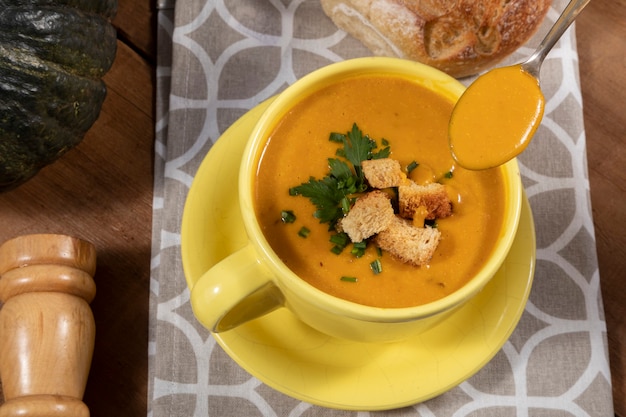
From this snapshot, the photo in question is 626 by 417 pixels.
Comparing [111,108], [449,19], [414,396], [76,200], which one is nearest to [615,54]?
[449,19]

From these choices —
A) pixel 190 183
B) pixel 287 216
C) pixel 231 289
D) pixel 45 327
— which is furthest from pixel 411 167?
pixel 45 327

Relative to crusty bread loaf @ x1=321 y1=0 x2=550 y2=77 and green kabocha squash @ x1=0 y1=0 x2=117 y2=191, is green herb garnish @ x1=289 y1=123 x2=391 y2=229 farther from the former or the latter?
green kabocha squash @ x1=0 y1=0 x2=117 y2=191

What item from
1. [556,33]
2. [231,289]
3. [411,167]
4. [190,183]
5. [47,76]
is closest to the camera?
[231,289]

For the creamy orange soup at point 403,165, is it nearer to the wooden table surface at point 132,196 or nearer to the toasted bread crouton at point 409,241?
the toasted bread crouton at point 409,241

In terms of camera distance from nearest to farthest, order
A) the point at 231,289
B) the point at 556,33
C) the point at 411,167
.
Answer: the point at 231,289 < the point at 411,167 < the point at 556,33

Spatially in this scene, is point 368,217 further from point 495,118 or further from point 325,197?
point 495,118

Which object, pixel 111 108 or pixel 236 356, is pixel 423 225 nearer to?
pixel 236 356
